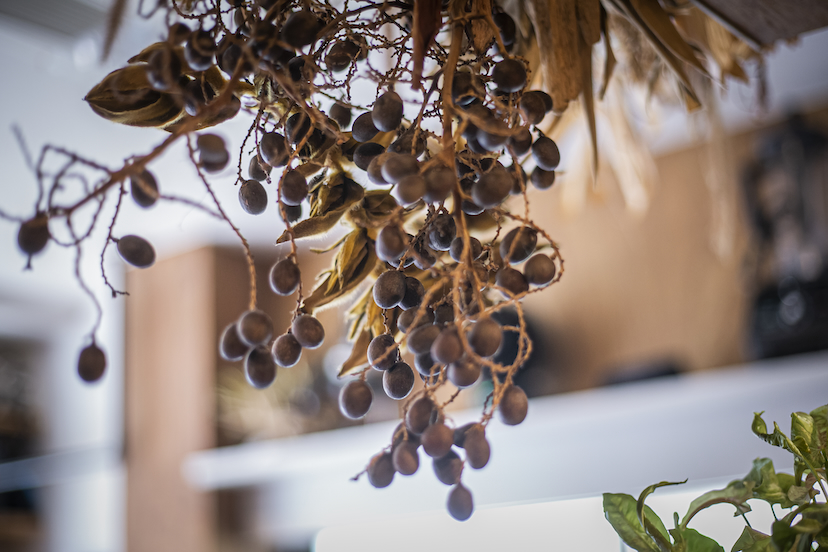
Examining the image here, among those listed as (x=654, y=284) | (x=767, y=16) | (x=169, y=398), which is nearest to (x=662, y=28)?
(x=767, y=16)

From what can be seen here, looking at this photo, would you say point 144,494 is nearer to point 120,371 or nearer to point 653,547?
point 120,371

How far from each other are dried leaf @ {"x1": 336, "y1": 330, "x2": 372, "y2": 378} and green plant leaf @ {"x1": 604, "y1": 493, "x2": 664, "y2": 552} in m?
0.17

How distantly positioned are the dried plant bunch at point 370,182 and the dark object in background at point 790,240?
5.63 feet

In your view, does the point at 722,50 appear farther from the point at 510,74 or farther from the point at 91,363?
the point at 91,363

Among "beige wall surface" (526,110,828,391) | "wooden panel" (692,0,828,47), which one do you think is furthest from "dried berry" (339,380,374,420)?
"beige wall surface" (526,110,828,391)

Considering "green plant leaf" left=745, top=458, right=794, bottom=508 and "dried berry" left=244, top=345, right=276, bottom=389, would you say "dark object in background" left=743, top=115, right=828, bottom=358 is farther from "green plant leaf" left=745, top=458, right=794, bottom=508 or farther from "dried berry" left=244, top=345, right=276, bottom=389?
"dried berry" left=244, top=345, right=276, bottom=389

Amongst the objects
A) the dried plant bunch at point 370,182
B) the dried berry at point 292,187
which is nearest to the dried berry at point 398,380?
the dried plant bunch at point 370,182

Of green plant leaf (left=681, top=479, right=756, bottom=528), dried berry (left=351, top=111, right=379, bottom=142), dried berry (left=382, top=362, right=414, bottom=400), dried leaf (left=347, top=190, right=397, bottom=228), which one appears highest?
dried berry (left=351, top=111, right=379, bottom=142)

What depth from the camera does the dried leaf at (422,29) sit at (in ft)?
1.13

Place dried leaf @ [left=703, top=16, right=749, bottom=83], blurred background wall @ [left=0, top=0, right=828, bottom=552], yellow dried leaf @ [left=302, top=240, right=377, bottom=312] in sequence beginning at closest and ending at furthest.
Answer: yellow dried leaf @ [left=302, top=240, right=377, bottom=312] < dried leaf @ [left=703, top=16, right=749, bottom=83] < blurred background wall @ [left=0, top=0, right=828, bottom=552]

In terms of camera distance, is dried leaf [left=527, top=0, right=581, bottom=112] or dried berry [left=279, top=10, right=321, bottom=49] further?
dried leaf [left=527, top=0, right=581, bottom=112]

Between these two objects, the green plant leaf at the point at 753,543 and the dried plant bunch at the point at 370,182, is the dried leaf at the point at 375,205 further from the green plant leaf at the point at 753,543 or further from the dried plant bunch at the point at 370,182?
the green plant leaf at the point at 753,543

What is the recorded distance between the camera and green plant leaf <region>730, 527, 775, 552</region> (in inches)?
15.0

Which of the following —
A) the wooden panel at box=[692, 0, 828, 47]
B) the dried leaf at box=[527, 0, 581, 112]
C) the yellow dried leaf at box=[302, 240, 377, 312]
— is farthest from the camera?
the wooden panel at box=[692, 0, 828, 47]
